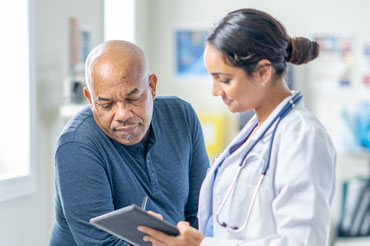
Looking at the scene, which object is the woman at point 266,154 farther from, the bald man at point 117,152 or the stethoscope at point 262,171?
the bald man at point 117,152

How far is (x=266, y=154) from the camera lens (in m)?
1.20

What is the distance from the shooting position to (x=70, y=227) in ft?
4.78

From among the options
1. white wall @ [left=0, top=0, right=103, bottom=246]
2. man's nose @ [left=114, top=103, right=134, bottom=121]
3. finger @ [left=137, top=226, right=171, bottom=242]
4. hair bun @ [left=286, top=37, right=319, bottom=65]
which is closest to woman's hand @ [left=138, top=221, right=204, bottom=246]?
finger @ [left=137, top=226, right=171, bottom=242]

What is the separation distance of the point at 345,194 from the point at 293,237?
9.10ft

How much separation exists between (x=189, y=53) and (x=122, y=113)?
110 inches

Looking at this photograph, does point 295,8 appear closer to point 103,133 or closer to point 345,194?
point 345,194

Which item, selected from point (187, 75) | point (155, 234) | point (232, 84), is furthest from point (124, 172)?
point (187, 75)

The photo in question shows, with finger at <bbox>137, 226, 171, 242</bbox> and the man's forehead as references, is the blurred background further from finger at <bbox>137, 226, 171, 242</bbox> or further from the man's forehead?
finger at <bbox>137, 226, 171, 242</bbox>

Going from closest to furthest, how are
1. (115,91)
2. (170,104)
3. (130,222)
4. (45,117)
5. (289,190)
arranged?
(289,190) → (130,222) → (115,91) → (170,104) → (45,117)

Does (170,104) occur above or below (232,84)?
below

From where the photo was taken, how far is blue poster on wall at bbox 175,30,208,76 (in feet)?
13.7

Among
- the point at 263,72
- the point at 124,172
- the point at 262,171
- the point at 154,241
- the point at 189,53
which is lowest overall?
the point at 154,241

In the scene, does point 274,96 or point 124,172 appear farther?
point 124,172

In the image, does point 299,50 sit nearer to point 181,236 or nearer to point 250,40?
point 250,40
